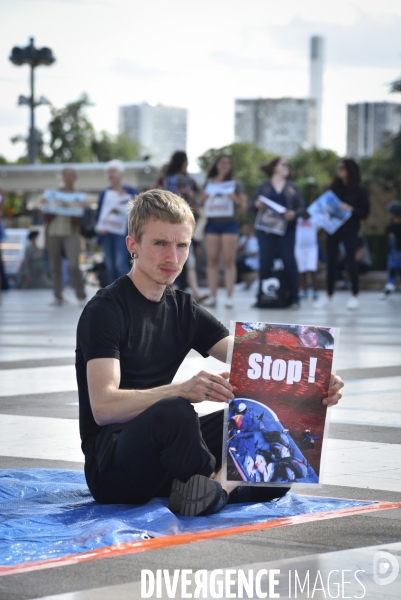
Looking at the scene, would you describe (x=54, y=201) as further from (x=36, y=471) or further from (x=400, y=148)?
(x=400, y=148)

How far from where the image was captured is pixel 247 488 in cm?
385

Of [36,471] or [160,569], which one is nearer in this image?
[160,569]

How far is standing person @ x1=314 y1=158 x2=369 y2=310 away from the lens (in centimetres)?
1485

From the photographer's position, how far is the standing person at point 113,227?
562 inches

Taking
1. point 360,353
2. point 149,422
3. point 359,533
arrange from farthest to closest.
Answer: point 360,353 < point 149,422 < point 359,533

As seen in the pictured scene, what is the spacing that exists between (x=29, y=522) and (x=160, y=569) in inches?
29.4

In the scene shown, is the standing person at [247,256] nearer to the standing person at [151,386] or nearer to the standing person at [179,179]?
the standing person at [179,179]

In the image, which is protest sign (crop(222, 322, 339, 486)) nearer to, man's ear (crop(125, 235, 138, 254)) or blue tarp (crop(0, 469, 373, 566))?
blue tarp (crop(0, 469, 373, 566))

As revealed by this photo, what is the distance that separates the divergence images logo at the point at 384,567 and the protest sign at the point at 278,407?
0.70 meters

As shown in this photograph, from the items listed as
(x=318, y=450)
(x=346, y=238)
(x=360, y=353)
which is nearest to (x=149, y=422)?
(x=318, y=450)

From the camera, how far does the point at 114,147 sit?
109062 mm

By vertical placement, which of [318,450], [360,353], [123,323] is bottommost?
[360,353]

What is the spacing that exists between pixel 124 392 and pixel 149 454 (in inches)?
8.8

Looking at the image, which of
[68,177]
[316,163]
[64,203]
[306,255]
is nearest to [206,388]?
[64,203]
